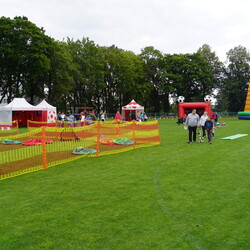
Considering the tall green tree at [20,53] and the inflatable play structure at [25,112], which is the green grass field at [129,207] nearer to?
the inflatable play structure at [25,112]

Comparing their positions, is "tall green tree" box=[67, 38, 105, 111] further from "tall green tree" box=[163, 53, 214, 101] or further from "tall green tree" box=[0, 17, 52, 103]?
"tall green tree" box=[163, 53, 214, 101]

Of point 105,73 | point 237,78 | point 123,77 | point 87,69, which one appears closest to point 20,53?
point 87,69

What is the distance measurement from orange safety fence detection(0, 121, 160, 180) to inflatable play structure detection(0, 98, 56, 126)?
1052 centimetres

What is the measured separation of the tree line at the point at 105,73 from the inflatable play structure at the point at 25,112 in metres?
8.22

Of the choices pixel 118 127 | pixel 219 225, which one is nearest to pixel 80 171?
pixel 219 225

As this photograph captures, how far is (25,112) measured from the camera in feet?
97.7

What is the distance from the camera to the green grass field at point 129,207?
3771 millimetres

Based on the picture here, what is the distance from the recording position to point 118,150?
11742mm

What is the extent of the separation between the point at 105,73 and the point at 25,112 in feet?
80.1

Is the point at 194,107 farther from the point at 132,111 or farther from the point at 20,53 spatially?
the point at 20,53

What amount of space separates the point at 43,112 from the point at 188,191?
2521 centimetres

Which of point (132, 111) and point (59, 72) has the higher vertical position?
point (59, 72)

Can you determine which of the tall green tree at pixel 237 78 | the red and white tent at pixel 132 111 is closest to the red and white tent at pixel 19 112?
the red and white tent at pixel 132 111

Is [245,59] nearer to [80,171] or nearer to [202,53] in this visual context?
[202,53]
